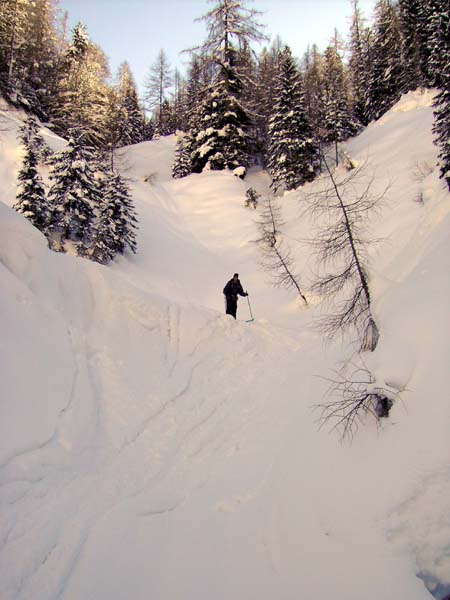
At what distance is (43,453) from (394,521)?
3516 millimetres

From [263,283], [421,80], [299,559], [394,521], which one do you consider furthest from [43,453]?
[421,80]

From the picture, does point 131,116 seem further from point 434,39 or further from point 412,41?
point 434,39

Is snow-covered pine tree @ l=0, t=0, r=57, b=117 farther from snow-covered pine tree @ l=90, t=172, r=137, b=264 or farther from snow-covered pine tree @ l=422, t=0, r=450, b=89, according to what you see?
snow-covered pine tree @ l=422, t=0, r=450, b=89

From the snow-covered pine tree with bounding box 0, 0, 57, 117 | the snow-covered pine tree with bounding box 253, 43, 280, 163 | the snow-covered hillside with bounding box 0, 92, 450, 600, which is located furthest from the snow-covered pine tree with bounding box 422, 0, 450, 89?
the snow-covered pine tree with bounding box 0, 0, 57, 117

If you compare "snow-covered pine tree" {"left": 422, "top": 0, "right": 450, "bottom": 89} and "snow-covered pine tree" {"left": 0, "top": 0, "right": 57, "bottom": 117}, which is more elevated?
"snow-covered pine tree" {"left": 0, "top": 0, "right": 57, "bottom": 117}

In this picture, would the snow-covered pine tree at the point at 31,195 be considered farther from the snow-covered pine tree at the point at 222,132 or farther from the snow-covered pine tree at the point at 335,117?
the snow-covered pine tree at the point at 335,117

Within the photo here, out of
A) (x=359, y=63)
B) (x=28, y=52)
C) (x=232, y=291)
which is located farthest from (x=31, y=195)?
(x=359, y=63)

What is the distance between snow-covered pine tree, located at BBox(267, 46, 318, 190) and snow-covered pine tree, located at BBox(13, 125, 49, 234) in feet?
54.3

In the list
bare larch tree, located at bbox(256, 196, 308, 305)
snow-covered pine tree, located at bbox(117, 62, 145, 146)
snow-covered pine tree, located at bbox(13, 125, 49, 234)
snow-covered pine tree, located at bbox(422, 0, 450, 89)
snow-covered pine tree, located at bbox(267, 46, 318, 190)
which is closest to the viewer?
snow-covered pine tree, located at bbox(13, 125, 49, 234)

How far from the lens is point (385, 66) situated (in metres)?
31.5

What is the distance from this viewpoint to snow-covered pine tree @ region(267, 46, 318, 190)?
76.6ft

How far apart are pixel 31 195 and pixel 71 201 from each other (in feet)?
4.55

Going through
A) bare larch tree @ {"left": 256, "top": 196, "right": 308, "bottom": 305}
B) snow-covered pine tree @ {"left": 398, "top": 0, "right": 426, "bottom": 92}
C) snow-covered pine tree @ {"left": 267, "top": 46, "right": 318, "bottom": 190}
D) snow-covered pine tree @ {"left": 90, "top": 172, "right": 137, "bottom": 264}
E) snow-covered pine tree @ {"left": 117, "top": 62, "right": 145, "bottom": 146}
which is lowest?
bare larch tree @ {"left": 256, "top": 196, "right": 308, "bottom": 305}

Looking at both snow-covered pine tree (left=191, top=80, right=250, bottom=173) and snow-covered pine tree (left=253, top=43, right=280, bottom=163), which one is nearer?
snow-covered pine tree (left=191, top=80, right=250, bottom=173)
